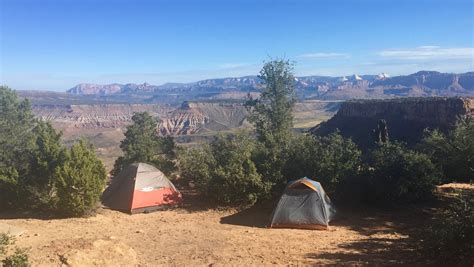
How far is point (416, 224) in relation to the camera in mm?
14531

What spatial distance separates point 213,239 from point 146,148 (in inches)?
560

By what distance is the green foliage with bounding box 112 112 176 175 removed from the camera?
82.9 ft

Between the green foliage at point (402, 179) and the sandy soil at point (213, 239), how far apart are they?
0.70m

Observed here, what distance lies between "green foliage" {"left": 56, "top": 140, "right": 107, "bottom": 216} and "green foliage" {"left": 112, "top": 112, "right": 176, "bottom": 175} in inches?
328

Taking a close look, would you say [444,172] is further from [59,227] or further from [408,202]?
[59,227]

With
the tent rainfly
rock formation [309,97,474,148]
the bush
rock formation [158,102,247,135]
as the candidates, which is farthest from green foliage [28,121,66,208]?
rock formation [158,102,247,135]

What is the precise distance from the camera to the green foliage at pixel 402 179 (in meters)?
16.1

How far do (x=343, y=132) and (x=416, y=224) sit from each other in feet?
196

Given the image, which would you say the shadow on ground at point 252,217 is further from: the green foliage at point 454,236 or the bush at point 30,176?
the bush at point 30,176

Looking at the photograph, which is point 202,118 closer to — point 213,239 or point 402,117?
point 402,117

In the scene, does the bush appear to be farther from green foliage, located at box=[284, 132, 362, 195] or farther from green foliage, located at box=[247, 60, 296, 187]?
green foliage, located at box=[247, 60, 296, 187]

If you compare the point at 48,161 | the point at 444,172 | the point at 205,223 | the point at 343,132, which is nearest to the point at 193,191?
the point at 205,223

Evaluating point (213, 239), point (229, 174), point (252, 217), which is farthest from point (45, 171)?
point (252, 217)

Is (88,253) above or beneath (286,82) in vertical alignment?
beneath
